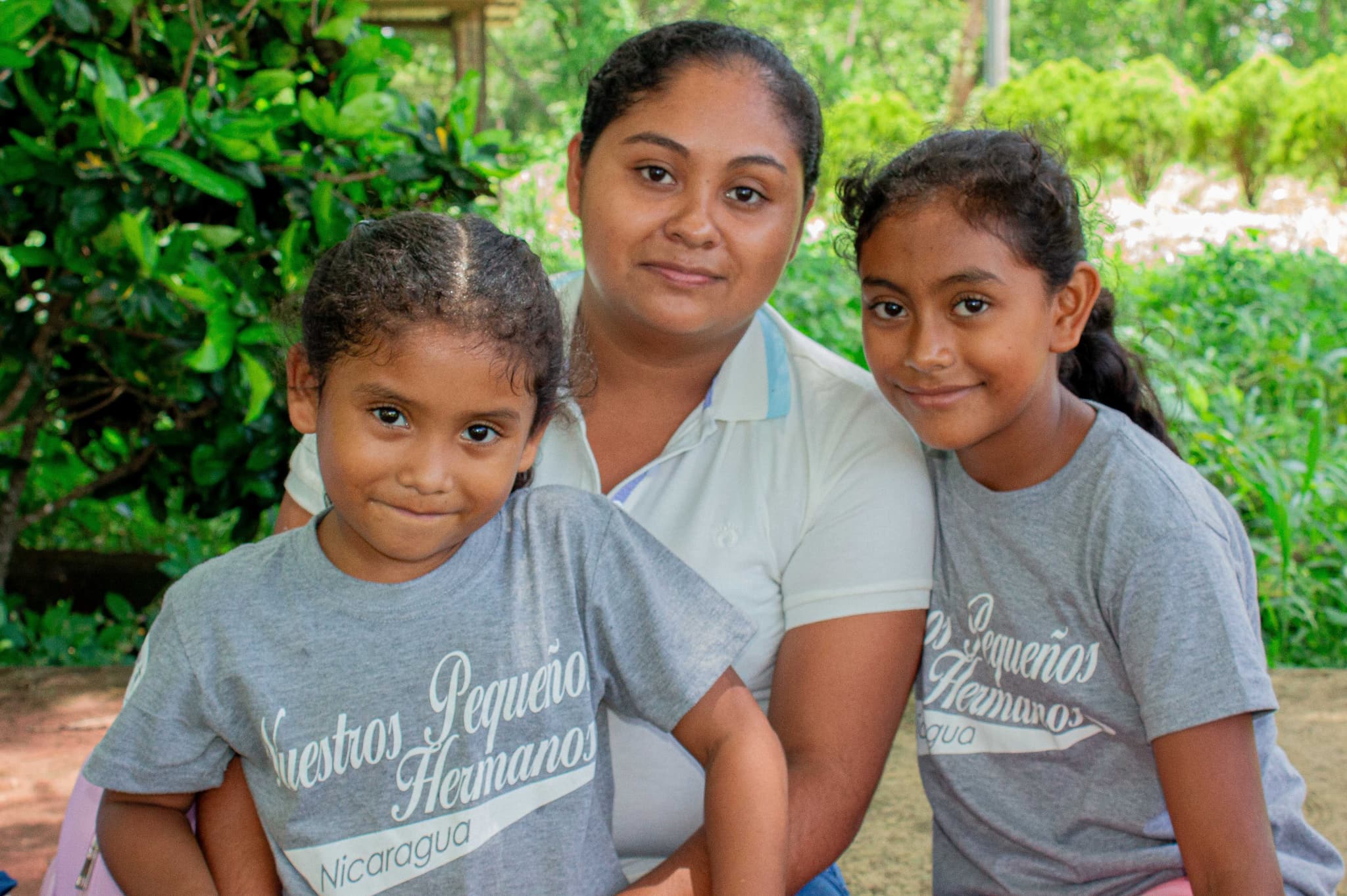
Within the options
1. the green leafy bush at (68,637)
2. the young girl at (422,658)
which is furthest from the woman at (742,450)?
the green leafy bush at (68,637)

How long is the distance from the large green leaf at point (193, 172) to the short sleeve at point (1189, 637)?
1.84 metres

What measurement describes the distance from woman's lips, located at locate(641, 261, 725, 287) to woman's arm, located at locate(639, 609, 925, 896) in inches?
20.1

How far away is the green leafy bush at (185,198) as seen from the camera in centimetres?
263

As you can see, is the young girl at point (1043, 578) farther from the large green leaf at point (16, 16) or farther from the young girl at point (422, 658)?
the large green leaf at point (16, 16)

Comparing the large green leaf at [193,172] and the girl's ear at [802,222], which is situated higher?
the large green leaf at [193,172]

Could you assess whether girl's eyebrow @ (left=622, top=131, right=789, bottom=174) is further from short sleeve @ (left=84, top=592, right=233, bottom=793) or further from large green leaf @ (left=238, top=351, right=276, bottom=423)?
large green leaf @ (left=238, top=351, right=276, bottom=423)

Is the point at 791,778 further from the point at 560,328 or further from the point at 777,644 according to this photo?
the point at 560,328

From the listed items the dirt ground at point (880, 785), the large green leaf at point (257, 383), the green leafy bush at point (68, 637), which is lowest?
the dirt ground at point (880, 785)

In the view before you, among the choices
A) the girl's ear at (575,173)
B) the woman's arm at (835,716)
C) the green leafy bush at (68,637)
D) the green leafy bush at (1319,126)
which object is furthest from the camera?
the green leafy bush at (1319,126)

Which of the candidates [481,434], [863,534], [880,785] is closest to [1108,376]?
[863,534]

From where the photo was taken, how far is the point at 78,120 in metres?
2.71

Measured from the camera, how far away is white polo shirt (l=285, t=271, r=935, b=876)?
181 centimetres

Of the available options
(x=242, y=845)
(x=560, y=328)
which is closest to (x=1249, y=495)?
(x=560, y=328)

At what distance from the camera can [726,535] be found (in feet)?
6.11
